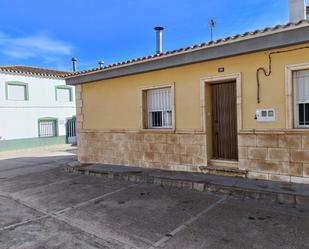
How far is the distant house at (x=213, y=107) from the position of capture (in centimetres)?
600

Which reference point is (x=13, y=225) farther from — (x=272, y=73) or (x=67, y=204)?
(x=272, y=73)

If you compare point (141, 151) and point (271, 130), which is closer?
point (271, 130)

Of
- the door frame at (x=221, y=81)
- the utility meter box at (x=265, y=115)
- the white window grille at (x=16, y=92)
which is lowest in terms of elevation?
the utility meter box at (x=265, y=115)

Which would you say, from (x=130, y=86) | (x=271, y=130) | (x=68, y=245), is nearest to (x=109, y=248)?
(x=68, y=245)

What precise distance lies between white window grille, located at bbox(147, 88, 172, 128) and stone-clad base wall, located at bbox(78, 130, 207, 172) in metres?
0.42

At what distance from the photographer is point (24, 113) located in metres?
19.3

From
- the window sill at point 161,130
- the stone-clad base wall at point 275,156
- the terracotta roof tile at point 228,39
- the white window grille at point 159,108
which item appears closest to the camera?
the terracotta roof tile at point 228,39

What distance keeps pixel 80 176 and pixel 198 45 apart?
5581 millimetres

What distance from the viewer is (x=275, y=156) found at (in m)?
6.27

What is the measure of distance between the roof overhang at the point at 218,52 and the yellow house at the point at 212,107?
20mm

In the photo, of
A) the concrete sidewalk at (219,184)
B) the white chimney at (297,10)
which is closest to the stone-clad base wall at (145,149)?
the concrete sidewalk at (219,184)

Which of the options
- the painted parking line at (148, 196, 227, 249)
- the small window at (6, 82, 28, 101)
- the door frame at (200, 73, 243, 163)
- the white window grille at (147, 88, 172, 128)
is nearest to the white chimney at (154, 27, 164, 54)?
the white window grille at (147, 88, 172, 128)

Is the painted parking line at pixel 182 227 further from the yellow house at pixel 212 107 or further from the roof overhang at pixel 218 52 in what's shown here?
the roof overhang at pixel 218 52

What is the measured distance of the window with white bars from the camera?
5.94 metres
